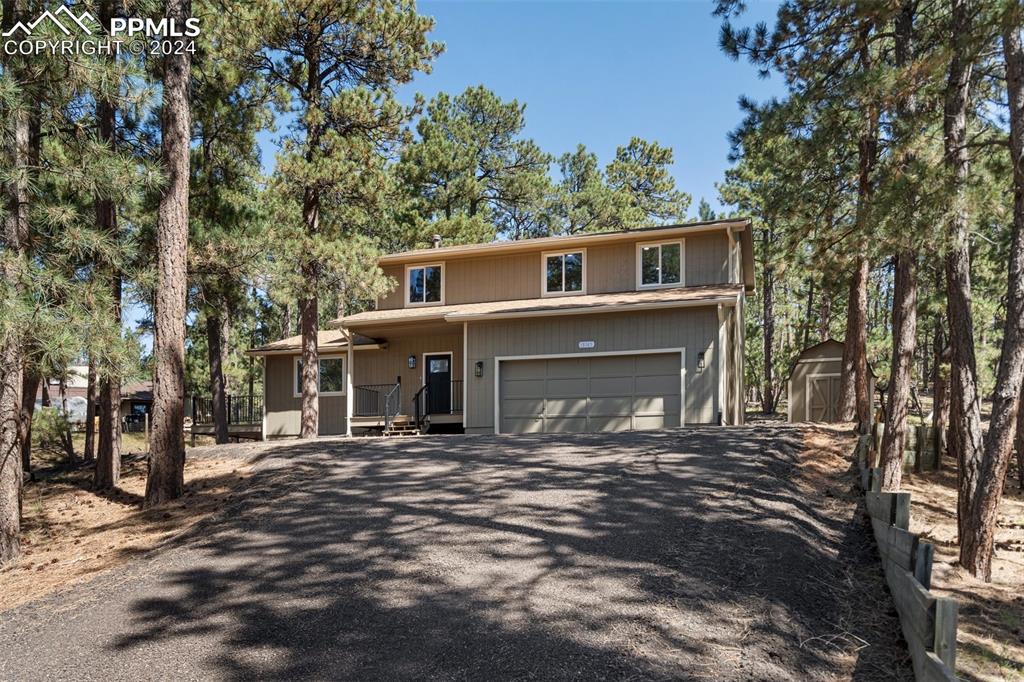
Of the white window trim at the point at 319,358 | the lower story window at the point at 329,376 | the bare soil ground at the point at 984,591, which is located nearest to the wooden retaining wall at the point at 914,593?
the bare soil ground at the point at 984,591

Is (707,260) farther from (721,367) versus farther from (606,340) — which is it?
(606,340)

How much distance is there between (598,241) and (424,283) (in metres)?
5.15

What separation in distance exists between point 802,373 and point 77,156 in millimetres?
17507

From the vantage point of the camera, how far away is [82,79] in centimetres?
802

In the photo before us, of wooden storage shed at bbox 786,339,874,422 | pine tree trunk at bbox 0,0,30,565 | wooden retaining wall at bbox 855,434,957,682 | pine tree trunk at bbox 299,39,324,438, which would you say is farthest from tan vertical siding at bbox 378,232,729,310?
pine tree trunk at bbox 0,0,30,565

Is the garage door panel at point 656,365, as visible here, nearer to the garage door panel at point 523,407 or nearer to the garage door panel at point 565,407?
the garage door panel at point 565,407

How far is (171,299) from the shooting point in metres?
9.27

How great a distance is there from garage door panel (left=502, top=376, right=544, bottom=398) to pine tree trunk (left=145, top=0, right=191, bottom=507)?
26.3ft

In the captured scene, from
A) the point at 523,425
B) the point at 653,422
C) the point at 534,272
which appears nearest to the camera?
the point at 653,422

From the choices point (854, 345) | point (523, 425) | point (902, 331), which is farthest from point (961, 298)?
point (523, 425)

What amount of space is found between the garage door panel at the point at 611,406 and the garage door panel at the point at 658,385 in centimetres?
36

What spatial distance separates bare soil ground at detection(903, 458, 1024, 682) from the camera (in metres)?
5.82

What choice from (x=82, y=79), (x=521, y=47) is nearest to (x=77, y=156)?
(x=82, y=79)

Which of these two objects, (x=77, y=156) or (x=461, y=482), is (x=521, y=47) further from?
(x=461, y=482)
